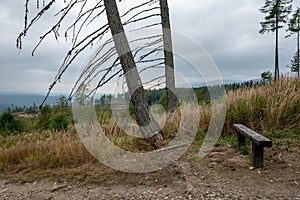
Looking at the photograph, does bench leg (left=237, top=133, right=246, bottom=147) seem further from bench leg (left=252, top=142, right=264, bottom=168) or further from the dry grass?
bench leg (left=252, top=142, right=264, bottom=168)

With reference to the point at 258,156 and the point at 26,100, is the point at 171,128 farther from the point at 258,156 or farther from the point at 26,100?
the point at 26,100

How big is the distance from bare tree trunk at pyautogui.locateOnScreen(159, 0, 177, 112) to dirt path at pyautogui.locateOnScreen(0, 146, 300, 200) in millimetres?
2833

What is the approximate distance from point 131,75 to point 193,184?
2.28m

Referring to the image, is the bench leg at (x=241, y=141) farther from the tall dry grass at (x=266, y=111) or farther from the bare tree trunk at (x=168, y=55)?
the bare tree trunk at (x=168, y=55)

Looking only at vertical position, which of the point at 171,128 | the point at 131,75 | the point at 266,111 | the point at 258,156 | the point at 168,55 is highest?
the point at 168,55

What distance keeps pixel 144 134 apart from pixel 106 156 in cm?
83

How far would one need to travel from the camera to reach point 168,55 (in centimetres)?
671

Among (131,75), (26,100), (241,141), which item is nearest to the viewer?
(241,141)

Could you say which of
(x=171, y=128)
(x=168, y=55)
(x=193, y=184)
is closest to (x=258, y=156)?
(x=193, y=184)

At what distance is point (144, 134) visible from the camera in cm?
504

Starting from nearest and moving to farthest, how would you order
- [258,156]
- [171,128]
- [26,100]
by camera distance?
[258,156], [171,128], [26,100]

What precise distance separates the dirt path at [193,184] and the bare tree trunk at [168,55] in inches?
112

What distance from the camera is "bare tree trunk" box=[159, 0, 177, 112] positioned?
6.61m

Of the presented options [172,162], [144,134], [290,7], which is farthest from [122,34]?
[290,7]
